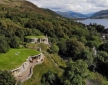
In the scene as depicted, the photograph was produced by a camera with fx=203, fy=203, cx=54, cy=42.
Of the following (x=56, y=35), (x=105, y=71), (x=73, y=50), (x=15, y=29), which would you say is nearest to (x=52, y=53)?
(x=73, y=50)

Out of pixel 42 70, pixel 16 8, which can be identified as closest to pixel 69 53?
pixel 42 70

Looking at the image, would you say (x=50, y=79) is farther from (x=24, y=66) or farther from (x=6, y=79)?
(x=6, y=79)

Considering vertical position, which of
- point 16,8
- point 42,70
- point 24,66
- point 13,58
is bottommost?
point 42,70

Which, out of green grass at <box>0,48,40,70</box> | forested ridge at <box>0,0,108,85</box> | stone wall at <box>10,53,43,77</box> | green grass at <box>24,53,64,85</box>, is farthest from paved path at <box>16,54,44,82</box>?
forested ridge at <box>0,0,108,85</box>

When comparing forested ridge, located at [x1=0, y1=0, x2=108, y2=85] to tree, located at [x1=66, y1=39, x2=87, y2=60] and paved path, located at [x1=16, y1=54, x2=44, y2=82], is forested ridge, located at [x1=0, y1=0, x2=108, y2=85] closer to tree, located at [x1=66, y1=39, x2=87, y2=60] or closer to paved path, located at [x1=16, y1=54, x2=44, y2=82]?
tree, located at [x1=66, y1=39, x2=87, y2=60]

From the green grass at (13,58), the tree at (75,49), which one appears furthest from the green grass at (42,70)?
the tree at (75,49)
